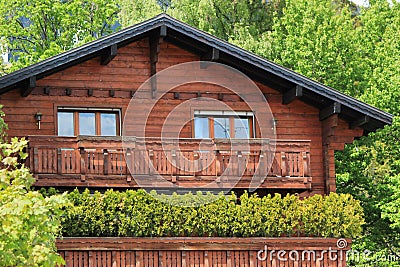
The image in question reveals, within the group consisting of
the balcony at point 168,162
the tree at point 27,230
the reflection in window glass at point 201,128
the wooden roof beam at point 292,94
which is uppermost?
the wooden roof beam at point 292,94

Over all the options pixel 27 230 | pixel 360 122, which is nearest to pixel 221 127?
pixel 360 122

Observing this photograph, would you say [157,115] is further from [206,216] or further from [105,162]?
[206,216]

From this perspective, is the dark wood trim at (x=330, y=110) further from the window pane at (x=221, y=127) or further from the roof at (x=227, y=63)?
the window pane at (x=221, y=127)

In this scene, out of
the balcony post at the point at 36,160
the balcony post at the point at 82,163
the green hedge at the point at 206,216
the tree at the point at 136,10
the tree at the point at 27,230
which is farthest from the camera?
the tree at the point at 136,10

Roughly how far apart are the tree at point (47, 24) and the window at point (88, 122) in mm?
13168

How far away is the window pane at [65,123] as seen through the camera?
27344mm

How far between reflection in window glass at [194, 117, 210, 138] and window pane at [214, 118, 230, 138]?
243 millimetres

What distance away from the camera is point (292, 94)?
91.7 feet

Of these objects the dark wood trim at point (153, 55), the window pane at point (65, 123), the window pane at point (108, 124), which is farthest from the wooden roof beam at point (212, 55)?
the window pane at point (65, 123)

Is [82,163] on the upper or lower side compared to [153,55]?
lower

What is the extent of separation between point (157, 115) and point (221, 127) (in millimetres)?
1777

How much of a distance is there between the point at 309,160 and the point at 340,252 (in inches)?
115
